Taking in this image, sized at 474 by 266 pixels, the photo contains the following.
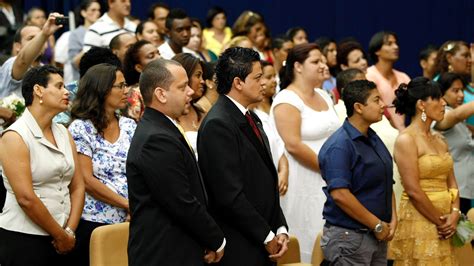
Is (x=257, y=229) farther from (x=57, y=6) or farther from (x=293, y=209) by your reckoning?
(x=57, y=6)

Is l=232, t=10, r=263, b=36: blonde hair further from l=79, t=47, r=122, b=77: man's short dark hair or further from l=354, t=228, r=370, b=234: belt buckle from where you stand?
l=354, t=228, r=370, b=234: belt buckle

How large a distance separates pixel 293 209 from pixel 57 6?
5317 mm

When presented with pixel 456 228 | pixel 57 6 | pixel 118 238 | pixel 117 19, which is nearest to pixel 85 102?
pixel 118 238

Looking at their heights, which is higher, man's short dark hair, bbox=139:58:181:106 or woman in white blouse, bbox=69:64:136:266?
man's short dark hair, bbox=139:58:181:106

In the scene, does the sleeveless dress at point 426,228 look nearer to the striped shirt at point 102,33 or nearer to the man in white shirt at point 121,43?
the man in white shirt at point 121,43

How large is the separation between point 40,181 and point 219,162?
1.04m

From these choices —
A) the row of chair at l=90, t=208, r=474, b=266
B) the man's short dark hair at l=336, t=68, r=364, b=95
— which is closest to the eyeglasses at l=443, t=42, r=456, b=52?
the man's short dark hair at l=336, t=68, r=364, b=95

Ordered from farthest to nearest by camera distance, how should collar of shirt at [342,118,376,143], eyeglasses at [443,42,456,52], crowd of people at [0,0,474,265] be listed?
eyeglasses at [443,42,456,52] < collar of shirt at [342,118,376,143] < crowd of people at [0,0,474,265]

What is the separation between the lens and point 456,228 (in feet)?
18.6

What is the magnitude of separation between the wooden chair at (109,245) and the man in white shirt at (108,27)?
315 cm

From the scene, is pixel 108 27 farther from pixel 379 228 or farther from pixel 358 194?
pixel 379 228

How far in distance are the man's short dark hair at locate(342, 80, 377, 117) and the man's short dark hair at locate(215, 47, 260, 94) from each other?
987 mm

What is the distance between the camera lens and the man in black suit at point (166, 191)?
391cm

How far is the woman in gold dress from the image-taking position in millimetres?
5566
